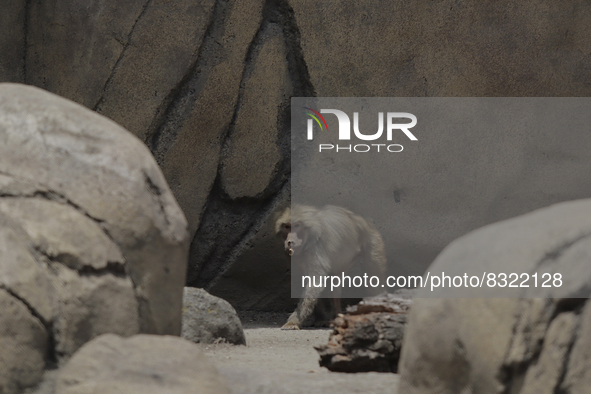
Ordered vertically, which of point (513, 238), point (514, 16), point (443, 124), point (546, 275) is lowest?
point (546, 275)

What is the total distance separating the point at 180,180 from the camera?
260 inches

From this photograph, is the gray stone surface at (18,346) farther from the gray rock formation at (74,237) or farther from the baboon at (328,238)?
the baboon at (328,238)

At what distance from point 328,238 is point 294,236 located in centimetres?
36

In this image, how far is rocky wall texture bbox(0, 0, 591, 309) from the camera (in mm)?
6527

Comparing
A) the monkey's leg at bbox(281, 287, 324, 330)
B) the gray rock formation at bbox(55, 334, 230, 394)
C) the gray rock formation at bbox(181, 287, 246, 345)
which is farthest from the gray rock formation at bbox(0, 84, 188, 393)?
the monkey's leg at bbox(281, 287, 324, 330)

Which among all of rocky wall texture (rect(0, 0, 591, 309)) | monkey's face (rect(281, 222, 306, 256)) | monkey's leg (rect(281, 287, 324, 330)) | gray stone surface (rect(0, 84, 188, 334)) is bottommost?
monkey's leg (rect(281, 287, 324, 330))

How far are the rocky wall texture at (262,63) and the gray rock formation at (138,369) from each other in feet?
15.1

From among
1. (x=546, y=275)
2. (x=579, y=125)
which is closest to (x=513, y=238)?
(x=546, y=275)

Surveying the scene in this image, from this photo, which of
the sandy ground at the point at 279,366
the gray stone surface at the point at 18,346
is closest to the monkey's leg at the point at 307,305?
the sandy ground at the point at 279,366

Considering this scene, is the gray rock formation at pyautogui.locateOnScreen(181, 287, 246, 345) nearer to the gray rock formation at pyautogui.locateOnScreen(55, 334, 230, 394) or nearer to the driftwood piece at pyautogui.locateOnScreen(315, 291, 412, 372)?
the driftwood piece at pyautogui.locateOnScreen(315, 291, 412, 372)

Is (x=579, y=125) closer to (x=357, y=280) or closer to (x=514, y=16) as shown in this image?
(x=514, y=16)

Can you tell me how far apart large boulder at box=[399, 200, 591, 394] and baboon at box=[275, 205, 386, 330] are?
4.50 m

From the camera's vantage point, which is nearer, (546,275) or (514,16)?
(546,275)

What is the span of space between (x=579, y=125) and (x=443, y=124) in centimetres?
147
